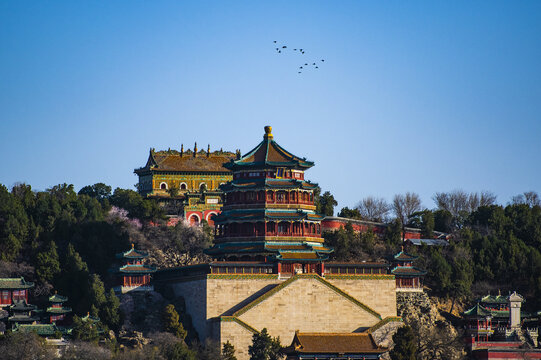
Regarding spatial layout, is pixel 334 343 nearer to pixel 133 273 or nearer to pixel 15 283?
pixel 133 273

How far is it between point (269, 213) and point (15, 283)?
1952cm

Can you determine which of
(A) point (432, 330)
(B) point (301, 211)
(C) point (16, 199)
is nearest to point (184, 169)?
(C) point (16, 199)

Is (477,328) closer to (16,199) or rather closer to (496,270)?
(496,270)

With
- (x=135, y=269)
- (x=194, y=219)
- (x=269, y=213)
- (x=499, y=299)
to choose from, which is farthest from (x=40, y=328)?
(x=194, y=219)

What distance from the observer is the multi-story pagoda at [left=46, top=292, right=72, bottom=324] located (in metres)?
94.9

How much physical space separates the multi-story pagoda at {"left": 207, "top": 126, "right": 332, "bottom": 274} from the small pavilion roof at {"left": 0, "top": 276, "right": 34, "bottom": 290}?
14.2m

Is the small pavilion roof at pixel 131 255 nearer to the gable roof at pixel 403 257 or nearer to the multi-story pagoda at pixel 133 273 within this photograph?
the multi-story pagoda at pixel 133 273

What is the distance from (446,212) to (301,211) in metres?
33.3

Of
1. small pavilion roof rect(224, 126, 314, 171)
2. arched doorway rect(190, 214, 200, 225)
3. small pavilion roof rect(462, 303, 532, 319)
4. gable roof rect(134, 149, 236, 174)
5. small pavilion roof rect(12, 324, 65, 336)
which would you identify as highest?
gable roof rect(134, 149, 236, 174)

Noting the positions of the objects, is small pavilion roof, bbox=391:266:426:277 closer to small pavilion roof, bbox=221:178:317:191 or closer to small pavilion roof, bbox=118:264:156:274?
small pavilion roof, bbox=221:178:317:191

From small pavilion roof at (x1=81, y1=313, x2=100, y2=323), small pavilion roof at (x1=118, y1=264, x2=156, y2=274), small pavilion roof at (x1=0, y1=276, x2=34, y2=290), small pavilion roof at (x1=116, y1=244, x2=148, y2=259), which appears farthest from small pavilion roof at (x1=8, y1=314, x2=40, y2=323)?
small pavilion roof at (x1=116, y1=244, x2=148, y2=259)

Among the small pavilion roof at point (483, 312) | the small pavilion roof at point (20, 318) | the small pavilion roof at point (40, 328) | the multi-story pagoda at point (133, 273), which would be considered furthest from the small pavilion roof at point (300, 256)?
the small pavilion roof at point (20, 318)

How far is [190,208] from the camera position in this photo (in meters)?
127

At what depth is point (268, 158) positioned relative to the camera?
340ft
